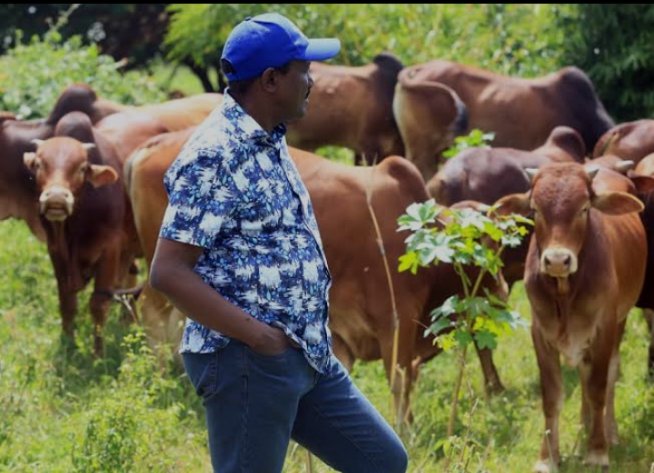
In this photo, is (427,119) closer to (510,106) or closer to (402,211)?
(510,106)

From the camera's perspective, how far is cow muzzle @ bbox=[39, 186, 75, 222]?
820 centimetres

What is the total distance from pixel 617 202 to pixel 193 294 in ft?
11.4

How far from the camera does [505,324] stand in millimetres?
6145

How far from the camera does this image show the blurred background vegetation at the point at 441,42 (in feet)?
41.2

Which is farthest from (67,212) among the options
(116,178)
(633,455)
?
(633,455)

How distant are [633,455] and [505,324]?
132 cm

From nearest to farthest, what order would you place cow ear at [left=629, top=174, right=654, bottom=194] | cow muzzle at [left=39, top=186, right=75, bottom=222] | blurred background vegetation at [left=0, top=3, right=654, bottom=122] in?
cow ear at [left=629, top=174, right=654, bottom=194] < cow muzzle at [left=39, top=186, right=75, bottom=222] < blurred background vegetation at [left=0, top=3, right=654, bottom=122]

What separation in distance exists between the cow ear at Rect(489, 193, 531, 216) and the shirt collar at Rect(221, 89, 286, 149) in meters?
3.03

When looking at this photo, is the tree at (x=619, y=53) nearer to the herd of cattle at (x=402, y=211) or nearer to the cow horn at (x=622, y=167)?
the herd of cattle at (x=402, y=211)

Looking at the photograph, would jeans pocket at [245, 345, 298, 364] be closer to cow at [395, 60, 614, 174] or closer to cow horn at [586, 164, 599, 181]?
cow horn at [586, 164, 599, 181]

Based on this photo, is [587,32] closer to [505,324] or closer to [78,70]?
[78,70]

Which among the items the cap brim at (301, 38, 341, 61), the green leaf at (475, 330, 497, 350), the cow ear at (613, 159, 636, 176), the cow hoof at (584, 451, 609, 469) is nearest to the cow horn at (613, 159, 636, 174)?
the cow ear at (613, 159, 636, 176)

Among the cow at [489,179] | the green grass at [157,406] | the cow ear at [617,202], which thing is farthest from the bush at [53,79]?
the cow ear at [617,202]

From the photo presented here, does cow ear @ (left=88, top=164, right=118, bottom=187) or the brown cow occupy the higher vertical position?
cow ear @ (left=88, top=164, right=118, bottom=187)
